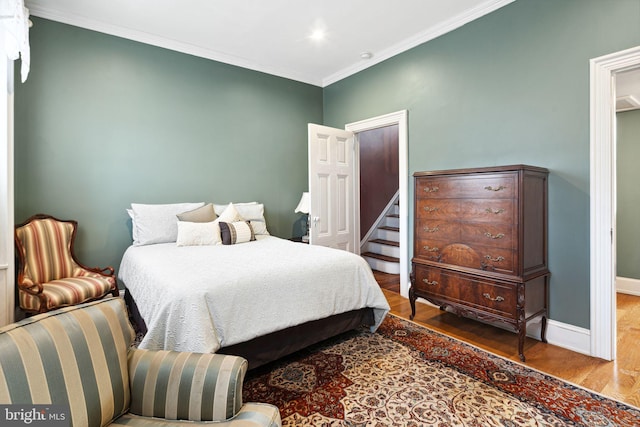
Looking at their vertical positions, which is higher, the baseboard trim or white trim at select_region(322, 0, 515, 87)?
white trim at select_region(322, 0, 515, 87)

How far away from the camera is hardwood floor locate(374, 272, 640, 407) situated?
6.70ft

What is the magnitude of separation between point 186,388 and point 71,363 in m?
0.36

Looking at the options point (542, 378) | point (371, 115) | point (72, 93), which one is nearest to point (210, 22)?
point (72, 93)

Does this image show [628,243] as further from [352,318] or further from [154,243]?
[154,243]

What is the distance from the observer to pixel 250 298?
80.4 inches

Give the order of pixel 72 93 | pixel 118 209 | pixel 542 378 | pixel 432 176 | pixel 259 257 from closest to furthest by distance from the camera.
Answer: pixel 542 378, pixel 259 257, pixel 432 176, pixel 72 93, pixel 118 209

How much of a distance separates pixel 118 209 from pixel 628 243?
5.85 meters

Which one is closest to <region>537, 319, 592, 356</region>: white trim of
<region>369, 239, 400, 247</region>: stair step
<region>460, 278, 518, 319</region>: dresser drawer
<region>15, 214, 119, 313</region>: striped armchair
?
<region>460, 278, 518, 319</region>: dresser drawer

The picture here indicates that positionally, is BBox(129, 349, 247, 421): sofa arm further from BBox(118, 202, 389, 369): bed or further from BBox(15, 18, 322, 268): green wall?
BBox(15, 18, 322, 268): green wall

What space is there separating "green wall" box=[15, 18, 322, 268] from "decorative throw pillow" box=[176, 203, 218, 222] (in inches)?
15.5

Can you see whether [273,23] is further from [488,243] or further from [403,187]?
[488,243]

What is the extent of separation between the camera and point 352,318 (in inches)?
104

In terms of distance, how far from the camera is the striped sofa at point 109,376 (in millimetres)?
933

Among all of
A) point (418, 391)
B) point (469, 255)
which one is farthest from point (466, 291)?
point (418, 391)
